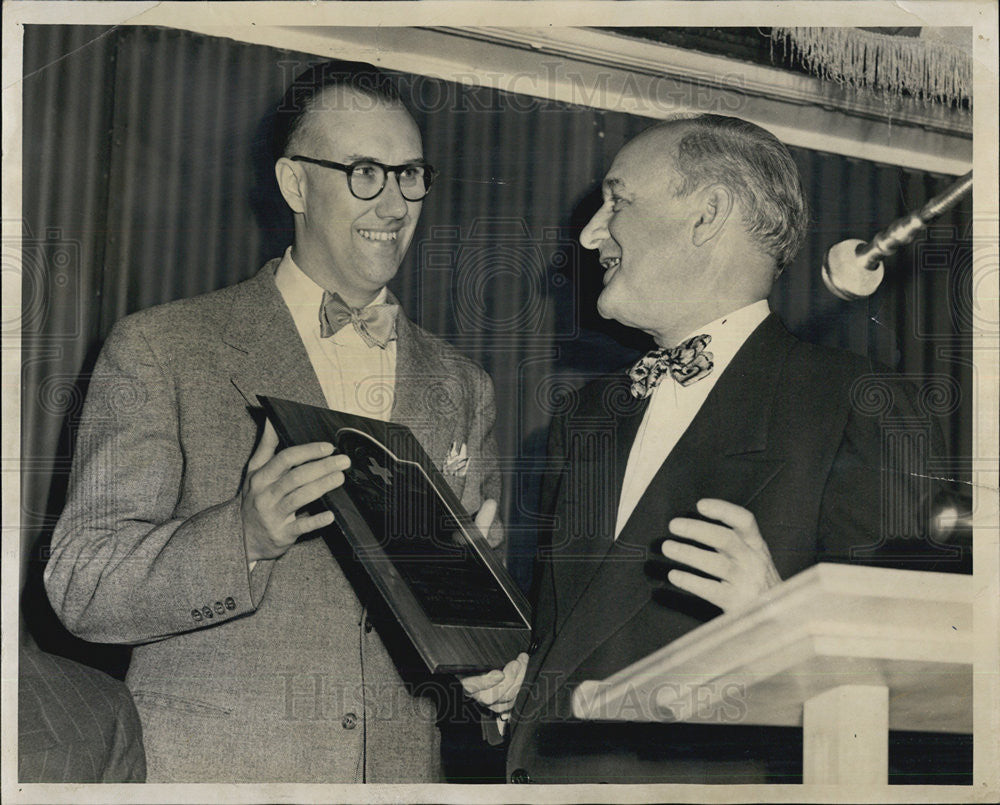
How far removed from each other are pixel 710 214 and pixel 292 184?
1.23m

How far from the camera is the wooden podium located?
363 centimetres

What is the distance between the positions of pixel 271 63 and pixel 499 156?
74 centimetres

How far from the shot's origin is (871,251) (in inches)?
176

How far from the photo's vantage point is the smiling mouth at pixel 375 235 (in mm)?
4367

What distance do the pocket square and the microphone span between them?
3.90 feet

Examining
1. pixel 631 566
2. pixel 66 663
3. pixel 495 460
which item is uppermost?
pixel 495 460

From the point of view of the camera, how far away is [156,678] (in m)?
4.06

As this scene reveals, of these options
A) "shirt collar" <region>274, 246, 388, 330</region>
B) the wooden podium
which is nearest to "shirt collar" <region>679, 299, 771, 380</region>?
the wooden podium

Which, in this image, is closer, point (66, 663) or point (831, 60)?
point (66, 663)

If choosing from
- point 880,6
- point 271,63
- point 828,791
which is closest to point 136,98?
point 271,63

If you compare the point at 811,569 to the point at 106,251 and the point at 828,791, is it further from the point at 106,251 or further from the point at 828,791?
the point at 106,251

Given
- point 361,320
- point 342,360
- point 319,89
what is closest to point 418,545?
point 342,360

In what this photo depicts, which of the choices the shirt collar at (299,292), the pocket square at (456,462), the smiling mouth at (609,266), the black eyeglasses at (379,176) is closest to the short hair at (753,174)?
the smiling mouth at (609,266)

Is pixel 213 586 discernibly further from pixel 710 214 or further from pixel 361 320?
pixel 710 214
